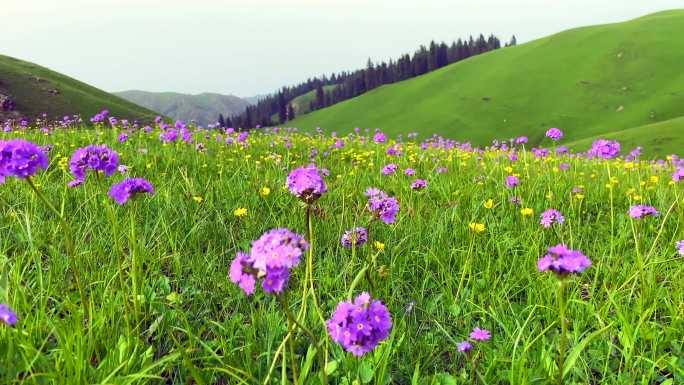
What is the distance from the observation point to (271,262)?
1369 mm

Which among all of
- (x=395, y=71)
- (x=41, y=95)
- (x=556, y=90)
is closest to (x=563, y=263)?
(x=41, y=95)

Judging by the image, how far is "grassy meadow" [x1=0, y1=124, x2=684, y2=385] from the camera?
211cm

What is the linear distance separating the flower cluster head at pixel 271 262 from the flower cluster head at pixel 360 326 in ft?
1.01

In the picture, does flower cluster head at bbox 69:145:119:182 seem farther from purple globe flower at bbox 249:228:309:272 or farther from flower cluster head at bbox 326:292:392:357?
flower cluster head at bbox 326:292:392:357

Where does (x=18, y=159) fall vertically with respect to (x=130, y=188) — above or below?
above

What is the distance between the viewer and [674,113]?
66.8 metres

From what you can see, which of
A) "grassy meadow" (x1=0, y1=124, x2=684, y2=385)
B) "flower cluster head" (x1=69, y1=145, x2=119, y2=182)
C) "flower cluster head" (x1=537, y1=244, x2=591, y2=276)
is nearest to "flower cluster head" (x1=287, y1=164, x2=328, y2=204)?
"grassy meadow" (x1=0, y1=124, x2=684, y2=385)

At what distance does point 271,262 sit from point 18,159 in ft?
4.70

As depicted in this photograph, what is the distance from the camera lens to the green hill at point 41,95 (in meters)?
66.2

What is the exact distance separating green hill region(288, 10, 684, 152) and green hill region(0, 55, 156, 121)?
4788cm

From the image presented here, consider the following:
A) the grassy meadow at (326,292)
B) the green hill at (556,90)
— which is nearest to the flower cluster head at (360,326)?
the grassy meadow at (326,292)

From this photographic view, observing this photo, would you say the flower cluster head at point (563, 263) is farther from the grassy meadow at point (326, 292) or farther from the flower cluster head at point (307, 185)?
the flower cluster head at point (307, 185)

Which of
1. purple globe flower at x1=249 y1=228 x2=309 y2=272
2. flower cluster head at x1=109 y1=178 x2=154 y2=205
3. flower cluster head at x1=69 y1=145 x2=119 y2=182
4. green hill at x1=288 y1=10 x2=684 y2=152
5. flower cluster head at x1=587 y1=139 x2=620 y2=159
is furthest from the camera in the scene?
green hill at x1=288 y1=10 x2=684 y2=152

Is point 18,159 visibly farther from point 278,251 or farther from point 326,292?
point 326,292
